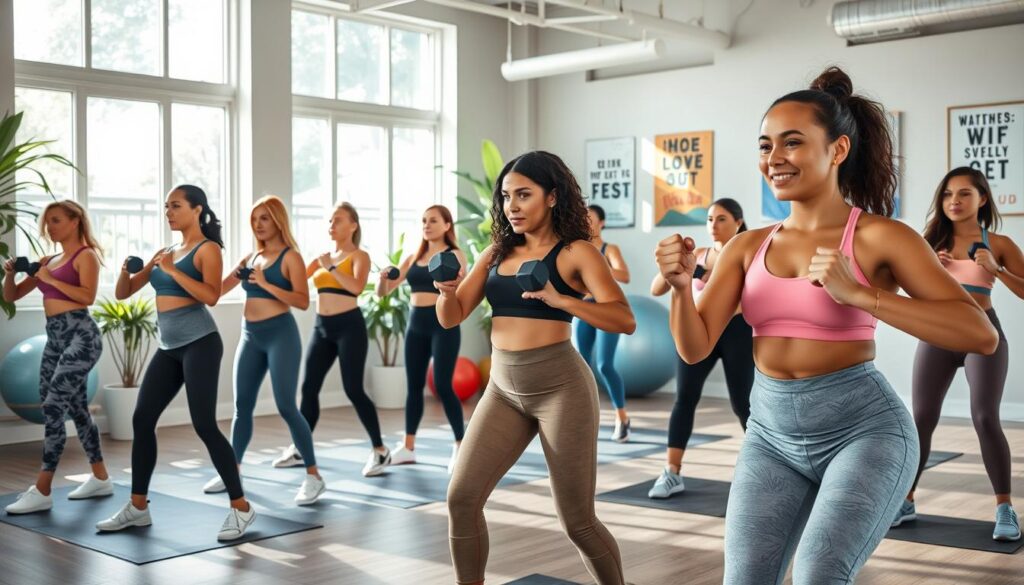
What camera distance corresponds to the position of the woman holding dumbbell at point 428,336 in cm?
569

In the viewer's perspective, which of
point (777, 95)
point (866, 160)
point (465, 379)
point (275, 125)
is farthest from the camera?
point (465, 379)

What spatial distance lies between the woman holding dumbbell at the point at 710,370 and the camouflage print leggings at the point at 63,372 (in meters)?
2.51

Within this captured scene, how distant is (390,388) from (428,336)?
8.69ft

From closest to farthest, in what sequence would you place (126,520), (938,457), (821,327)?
(821,327)
(126,520)
(938,457)

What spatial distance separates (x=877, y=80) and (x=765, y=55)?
914 mm

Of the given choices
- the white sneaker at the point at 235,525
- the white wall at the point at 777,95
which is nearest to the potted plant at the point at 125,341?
the white sneaker at the point at 235,525

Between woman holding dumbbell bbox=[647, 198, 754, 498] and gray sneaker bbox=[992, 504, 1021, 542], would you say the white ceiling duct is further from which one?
gray sneaker bbox=[992, 504, 1021, 542]

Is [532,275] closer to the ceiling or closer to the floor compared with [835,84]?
closer to the floor

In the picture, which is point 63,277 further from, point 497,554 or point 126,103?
point 126,103

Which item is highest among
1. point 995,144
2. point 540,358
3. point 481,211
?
point 995,144

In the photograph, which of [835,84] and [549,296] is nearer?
[835,84]

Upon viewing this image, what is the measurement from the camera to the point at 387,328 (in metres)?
8.43

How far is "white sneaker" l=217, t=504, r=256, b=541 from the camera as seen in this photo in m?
4.18

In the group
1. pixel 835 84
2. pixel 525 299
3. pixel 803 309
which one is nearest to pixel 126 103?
pixel 525 299
